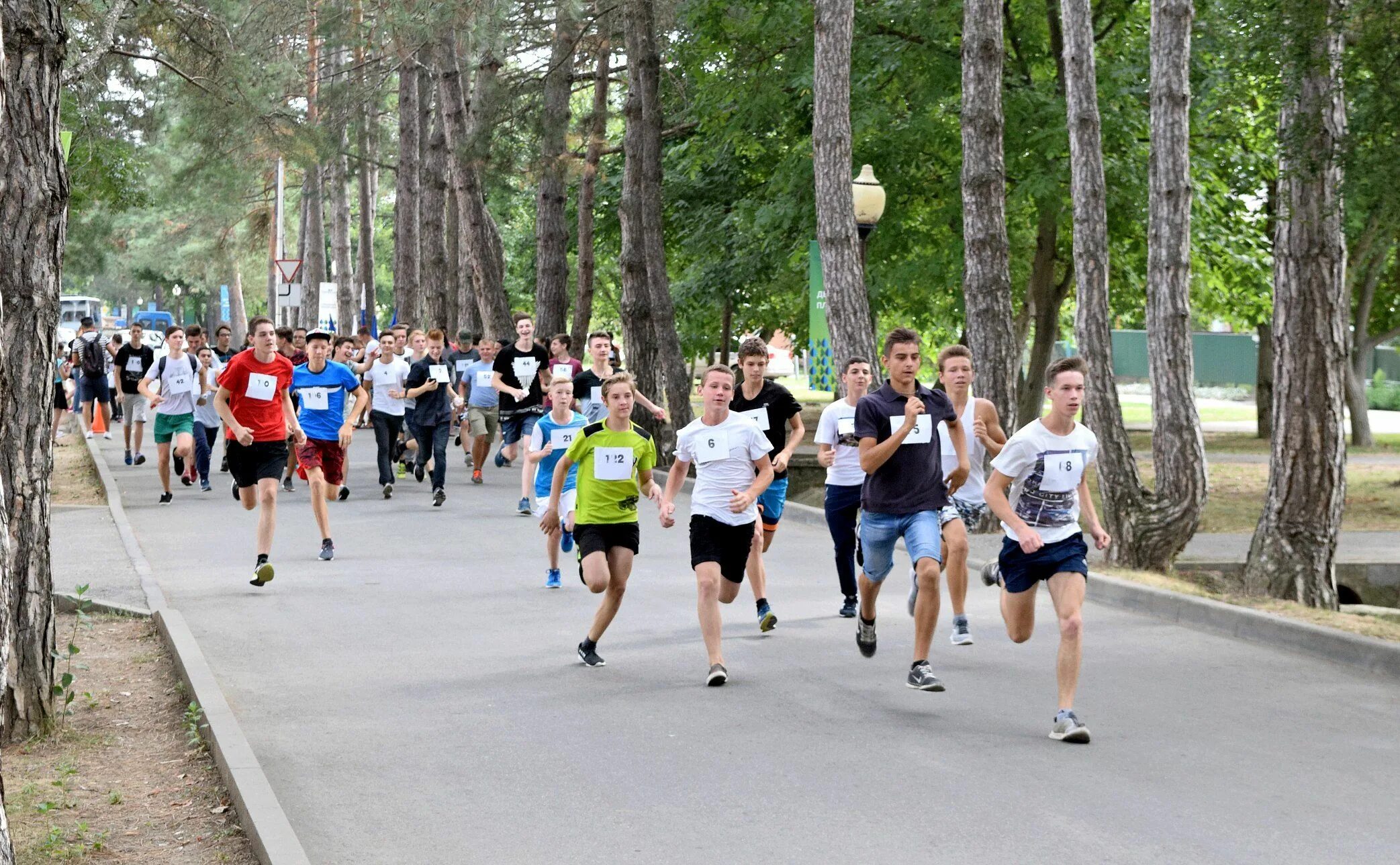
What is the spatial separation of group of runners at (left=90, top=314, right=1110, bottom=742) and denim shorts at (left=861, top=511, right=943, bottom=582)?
0.03 feet

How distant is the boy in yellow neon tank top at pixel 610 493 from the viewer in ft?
32.2

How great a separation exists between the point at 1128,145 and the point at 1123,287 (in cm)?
425

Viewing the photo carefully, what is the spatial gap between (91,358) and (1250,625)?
23.0 metres

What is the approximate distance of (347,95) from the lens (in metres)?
35.3

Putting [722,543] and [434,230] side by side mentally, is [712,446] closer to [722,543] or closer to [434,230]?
[722,543]

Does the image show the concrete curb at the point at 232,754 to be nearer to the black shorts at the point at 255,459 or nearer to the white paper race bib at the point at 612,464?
the black shorts at the point at 255,459

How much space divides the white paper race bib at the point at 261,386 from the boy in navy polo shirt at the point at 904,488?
19.2 feet

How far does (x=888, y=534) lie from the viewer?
374 inches

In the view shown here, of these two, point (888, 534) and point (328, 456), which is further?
point (328, 456)

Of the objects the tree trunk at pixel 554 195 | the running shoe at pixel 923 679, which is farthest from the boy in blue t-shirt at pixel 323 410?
the tree trunk at pixel 554 195

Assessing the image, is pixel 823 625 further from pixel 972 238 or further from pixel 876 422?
pixel 972 238

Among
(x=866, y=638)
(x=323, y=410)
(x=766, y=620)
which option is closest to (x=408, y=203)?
(x=323, y=410)

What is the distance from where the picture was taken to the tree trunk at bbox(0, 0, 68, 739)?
763cm

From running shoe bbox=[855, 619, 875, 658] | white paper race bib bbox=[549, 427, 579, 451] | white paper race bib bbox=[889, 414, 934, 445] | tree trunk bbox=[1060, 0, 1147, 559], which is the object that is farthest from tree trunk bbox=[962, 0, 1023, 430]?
running shoe bbox=[855, 619, 875, 658]
